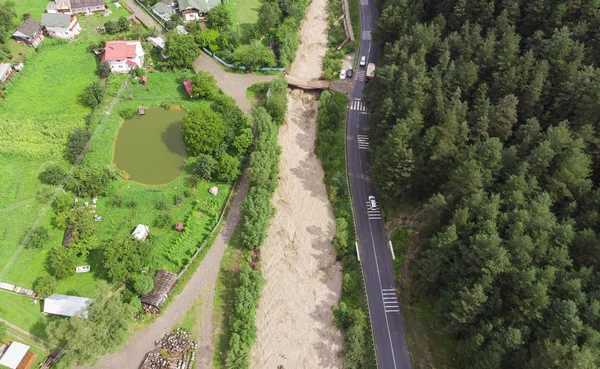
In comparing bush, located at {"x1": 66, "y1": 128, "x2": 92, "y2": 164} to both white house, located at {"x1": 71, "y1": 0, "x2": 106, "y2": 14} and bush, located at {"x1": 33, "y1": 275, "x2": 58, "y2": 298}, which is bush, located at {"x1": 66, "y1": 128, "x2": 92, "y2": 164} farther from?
white house, located at {"x1": 71, "y1": 0, "x2": 106, "y2": 14}

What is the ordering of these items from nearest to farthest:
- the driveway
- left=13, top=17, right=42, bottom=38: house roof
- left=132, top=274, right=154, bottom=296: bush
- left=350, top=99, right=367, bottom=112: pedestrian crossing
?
left=132, top=274, right=154, bottom=296: bush, left=350, top=99, right=367, bottom=112: pedestrian crossing, the driveway, left=13, top=17, right=42, bottom=38: house roof

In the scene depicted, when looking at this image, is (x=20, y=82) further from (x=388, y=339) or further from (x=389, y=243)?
(x=388, y=339)

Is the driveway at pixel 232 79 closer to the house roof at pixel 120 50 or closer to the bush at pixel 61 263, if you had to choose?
the house roof at pixel 120 50

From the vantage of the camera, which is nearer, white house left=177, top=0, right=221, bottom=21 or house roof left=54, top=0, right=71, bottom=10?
white house left=177, top=0, right=221, bottom=21

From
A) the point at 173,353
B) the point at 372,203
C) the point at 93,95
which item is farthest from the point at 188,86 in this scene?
the point at 173,353

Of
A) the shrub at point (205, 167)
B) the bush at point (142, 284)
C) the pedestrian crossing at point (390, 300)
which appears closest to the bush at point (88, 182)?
the shrub at point (205, 167)

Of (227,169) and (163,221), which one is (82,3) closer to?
(227,169)

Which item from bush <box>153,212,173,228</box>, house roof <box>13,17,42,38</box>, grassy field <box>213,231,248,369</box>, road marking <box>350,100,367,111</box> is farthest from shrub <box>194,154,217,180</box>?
house roof <box>13,17,42,38</box>

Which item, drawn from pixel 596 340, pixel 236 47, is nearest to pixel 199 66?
pixel 236 47
